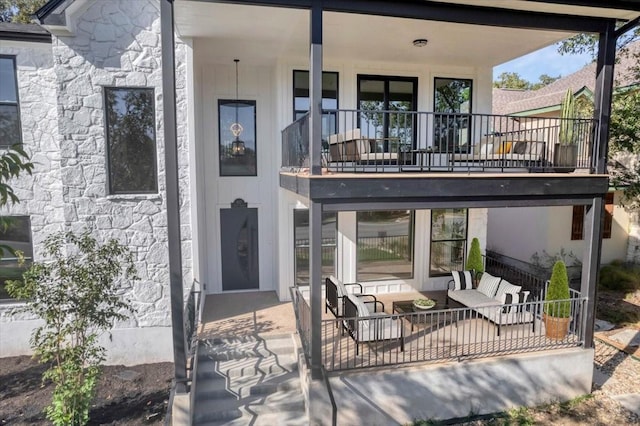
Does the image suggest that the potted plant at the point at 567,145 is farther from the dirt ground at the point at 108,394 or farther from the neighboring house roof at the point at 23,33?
the neighboring house roof at the point at 23,33

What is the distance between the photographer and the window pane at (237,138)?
10.3 m

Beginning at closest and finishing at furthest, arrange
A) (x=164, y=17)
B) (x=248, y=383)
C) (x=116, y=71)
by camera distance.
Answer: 1. (x=164, y=17)
2. (x=248, y=383)
3. (x=116, y=71)

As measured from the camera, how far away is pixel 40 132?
8.37 meters

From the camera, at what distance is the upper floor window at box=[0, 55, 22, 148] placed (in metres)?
8.20

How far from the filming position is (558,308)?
24.6ft

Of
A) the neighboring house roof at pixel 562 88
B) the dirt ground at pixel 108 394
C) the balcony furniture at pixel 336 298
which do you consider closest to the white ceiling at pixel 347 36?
the balcony furniture at pixel 336 298

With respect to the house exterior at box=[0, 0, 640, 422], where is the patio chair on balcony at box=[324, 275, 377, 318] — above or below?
below

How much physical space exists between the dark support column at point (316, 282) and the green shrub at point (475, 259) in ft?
19.3

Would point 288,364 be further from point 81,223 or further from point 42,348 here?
point 81,223

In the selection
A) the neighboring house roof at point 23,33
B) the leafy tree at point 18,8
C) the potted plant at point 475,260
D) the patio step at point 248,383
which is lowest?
the patio step at point 248,383

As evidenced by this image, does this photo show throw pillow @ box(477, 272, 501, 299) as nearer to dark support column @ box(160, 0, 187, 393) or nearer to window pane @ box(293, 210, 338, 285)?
window pane @ box(293, 210, 338, 285)

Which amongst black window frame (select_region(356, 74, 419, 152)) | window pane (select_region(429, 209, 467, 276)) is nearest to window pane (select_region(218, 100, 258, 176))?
black window frame (select_region(356, 74, 419, 152))

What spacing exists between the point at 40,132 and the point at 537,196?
10012 millimetres

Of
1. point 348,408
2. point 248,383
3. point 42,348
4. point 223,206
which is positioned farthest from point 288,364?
point 223,206
